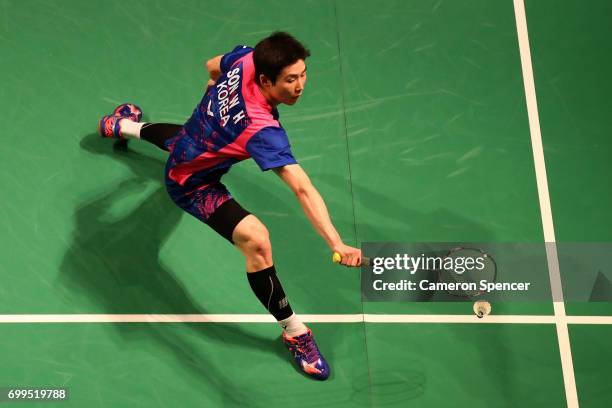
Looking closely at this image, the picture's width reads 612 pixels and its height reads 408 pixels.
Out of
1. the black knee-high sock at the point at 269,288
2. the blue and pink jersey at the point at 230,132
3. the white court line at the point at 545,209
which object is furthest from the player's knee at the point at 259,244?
the white court line at the point at 545,209

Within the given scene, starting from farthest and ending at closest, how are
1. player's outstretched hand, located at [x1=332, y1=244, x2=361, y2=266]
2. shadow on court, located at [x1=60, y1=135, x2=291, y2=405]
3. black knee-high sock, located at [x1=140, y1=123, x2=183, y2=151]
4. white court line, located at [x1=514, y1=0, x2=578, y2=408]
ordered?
black knee-high sock, located at [x1=140, y1=123, x2=183, y2=151] < shadow on court, located at [x1=60, y1=135, x2=291, y2=405] < white court line, located at [x1=514, y1=0, x2=578, y2=408] < player's outstretched hand, located at [x1=332, y1=244, x2=361, y2=266]

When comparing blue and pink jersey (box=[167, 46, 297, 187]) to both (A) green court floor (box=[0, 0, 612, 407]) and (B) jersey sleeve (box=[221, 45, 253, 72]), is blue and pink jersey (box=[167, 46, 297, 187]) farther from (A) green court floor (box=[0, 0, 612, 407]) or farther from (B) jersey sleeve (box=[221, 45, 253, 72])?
(A) green court floor (box=[0, 0, 612, 407])

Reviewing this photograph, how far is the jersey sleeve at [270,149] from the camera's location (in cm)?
344

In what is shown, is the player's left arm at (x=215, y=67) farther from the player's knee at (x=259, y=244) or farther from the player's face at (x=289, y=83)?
the player's knee at (x=259, y=244)

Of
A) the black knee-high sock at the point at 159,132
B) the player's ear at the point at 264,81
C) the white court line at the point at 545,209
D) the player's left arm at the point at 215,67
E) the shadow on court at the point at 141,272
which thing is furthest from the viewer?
the black knee-high sock at the point at 159,132

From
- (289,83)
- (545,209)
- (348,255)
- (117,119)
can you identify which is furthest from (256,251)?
(545,209)

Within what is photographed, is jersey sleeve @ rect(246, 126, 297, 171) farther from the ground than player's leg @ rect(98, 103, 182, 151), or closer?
closer

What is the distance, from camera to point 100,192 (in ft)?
16.0

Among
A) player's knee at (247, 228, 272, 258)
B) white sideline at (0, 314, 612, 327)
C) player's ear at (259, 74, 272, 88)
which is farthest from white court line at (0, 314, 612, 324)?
player's ear at (259, 74, 272, 88)

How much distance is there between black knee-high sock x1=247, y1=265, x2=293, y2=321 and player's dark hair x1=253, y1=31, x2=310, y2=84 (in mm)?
1071

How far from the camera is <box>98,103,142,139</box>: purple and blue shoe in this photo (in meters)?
4.95

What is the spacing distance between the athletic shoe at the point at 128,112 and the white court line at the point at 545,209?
8.90 ft

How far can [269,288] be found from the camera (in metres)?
3.92

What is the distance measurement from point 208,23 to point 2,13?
157 cm
